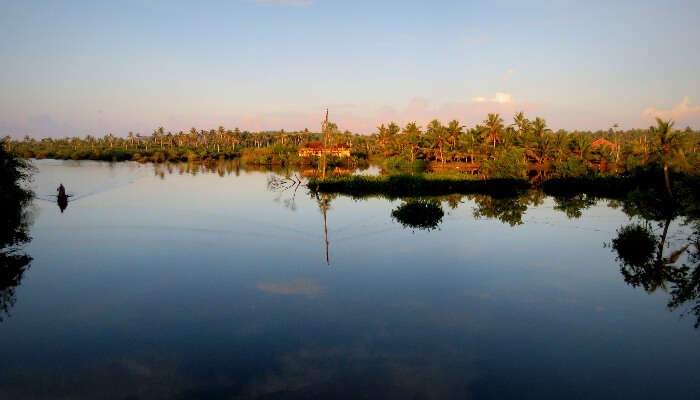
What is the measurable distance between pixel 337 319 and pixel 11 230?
2627 cm

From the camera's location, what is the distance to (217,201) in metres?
43.8

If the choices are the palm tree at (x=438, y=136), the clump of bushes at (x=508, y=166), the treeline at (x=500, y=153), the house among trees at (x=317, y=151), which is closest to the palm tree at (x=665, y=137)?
the treeline at (x=500, y=153)

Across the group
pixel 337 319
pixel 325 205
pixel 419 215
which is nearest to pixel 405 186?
pixel 325 205

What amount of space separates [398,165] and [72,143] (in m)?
155

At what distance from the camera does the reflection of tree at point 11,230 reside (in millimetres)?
17328

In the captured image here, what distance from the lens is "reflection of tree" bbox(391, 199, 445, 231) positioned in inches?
1255

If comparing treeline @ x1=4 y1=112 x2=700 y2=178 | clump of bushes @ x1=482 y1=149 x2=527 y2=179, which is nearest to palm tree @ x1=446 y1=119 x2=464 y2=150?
treeline @ x1=4 y1=112 x2=700 y2=178

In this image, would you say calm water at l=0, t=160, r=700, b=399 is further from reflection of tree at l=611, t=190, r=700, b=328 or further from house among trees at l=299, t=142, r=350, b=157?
house among trees at l=299, t=142, r=350, b=157

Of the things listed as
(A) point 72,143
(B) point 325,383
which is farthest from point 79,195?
(A) point 72,143

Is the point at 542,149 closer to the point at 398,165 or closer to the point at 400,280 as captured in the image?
the point at 398,165

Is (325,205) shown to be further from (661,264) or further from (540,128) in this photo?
(540,128)

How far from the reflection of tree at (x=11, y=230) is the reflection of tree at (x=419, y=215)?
23283 mm

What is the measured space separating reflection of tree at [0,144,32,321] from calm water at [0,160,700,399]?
21.3 inches

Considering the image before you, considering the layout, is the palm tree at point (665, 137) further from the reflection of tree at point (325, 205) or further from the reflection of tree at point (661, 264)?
the reflection of tree at point (325, 205)
